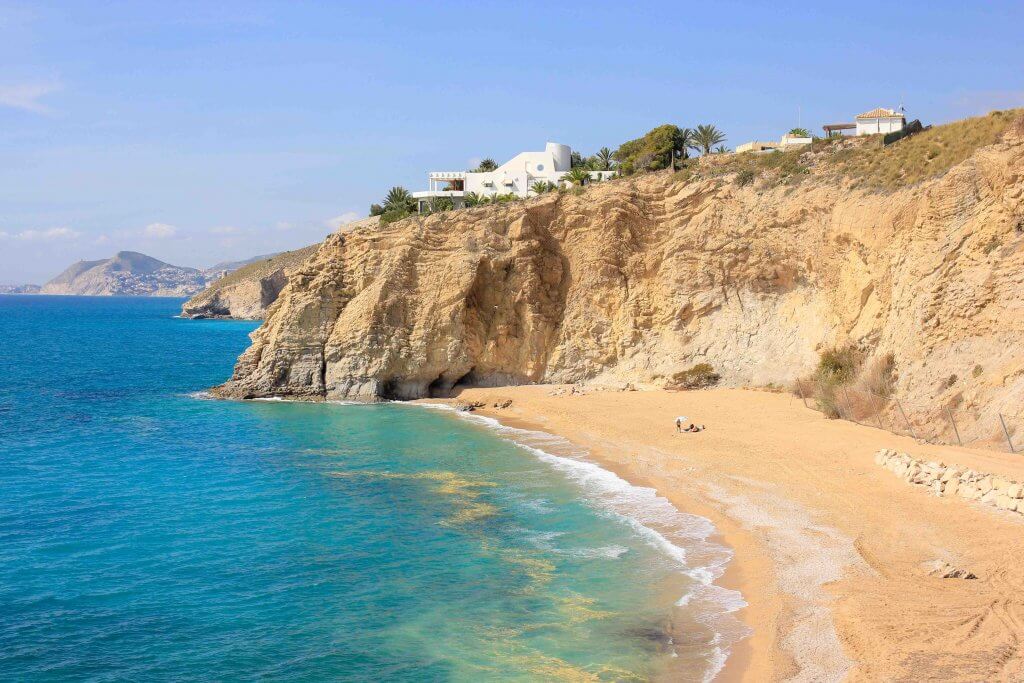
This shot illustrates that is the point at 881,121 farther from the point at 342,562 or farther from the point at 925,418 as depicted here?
the point at 342,562

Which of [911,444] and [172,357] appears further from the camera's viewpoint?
[172,357]

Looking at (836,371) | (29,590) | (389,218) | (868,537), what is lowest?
(29,590)

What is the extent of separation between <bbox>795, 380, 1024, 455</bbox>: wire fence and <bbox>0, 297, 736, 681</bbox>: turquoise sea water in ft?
27.9

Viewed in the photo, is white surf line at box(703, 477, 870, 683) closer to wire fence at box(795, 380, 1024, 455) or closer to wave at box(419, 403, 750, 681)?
wave at box(419, 403, 750, 681)

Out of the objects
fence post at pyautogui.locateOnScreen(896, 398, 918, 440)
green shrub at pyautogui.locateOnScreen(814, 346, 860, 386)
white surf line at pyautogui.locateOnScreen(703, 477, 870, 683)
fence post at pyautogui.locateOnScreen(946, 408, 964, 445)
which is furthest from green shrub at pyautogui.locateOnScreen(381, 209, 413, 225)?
fence post at pyautogui.locateOnScreen(946, 408, 964, 445)

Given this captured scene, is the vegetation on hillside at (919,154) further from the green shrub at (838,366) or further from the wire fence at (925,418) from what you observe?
the wire fence at (925,418)

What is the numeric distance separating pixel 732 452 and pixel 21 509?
62.6 ft

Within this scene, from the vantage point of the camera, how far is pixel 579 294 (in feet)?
127

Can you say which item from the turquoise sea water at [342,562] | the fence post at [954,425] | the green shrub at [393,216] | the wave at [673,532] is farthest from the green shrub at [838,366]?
the green shrub at [393,216]

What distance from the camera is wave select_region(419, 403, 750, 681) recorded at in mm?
13055

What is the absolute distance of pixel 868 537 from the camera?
1586cm

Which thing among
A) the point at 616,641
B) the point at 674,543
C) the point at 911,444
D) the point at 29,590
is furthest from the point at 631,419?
the point at 29,590

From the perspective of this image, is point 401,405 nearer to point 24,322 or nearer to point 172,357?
point 172,357

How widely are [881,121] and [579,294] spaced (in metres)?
16.1
